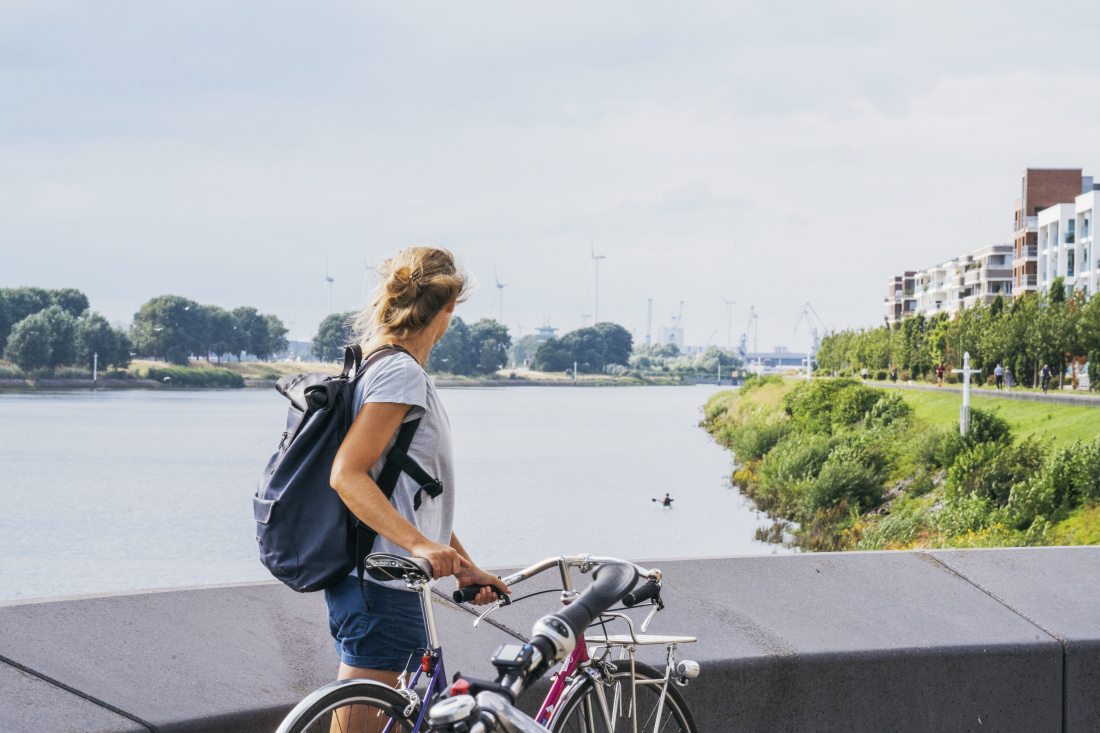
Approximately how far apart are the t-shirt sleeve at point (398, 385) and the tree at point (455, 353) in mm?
123788

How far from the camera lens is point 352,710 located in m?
2.20

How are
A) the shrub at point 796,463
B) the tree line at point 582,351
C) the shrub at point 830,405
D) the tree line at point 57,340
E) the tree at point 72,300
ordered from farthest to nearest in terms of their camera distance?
the tree line at point 582,351, the tree at point 72,300, the tree line at point 57,340, the shrub at point 830,405, the shrub at point 796,463

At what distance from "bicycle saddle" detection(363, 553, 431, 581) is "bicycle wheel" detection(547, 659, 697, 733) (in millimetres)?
478

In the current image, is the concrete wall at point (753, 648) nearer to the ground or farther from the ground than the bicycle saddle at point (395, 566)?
nearer to the ground

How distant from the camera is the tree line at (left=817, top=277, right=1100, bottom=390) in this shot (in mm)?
46750

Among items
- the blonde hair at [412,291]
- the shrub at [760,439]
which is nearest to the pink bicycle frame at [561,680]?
the blonde hair at [412,291]

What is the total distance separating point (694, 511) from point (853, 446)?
19.2 ft

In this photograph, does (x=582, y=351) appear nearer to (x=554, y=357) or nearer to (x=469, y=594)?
(x=554, y=357)

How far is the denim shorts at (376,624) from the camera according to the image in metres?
2.35

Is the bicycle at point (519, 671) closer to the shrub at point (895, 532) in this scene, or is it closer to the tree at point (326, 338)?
the shrub at point (895, 532)

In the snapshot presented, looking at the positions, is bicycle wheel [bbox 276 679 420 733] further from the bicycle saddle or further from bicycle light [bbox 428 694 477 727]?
bicycle light [bbox 428 694 477 727]

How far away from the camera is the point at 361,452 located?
2258 millimetres

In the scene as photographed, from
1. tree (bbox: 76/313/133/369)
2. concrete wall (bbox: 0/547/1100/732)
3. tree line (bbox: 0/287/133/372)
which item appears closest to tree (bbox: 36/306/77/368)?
tree line (bbox: 0/287/133/372)

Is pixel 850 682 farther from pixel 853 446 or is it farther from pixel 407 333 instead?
pixel 853 446
